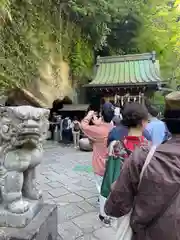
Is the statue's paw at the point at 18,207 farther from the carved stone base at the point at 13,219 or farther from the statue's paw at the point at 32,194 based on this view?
the statue's paw at the point at 32,194

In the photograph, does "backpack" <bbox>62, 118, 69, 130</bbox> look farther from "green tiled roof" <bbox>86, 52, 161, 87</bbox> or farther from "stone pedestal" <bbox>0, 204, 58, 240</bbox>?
"stone pedestal" <bbox>0, 204, 58, 240</bbox>

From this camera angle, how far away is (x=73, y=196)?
4691 millimetres

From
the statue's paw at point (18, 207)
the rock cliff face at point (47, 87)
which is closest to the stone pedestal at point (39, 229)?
the statue's paw at point (18, 207)

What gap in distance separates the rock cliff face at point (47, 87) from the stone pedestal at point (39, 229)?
708 cm

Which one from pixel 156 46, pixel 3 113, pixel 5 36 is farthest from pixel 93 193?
pixel 156 46

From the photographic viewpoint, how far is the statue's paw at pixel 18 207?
241 centimetres

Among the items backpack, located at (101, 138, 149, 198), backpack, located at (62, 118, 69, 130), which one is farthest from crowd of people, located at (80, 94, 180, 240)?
backpack, located at (62, 118, 69, 130)

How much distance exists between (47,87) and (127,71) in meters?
4.12

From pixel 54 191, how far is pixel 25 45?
241 inches

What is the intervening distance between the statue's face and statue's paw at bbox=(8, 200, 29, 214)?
57 cm

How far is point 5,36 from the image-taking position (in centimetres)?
854

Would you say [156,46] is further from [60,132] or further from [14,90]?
[14,90]

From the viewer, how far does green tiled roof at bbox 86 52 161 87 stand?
37.7 feet

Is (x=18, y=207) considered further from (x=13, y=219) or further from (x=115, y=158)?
(x=115, y=158)
